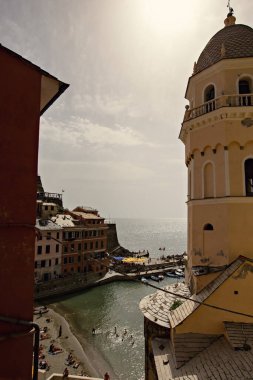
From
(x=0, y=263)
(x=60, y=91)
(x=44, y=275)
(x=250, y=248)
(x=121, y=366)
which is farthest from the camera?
(x=44, y=275)

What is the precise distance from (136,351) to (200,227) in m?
23.1

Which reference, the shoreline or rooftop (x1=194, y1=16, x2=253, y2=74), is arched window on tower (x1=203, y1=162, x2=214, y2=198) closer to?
rooftop (x1=194, y1=16, x2=253, y2=74)

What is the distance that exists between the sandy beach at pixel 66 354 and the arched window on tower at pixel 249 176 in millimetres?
22425

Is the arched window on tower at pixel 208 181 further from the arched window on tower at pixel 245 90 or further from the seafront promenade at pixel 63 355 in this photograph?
the seafront promenade at pixel 63 355

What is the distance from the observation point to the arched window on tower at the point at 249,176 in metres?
13.2

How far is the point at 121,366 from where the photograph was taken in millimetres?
28531

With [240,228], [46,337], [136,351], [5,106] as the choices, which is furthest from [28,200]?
[46,337]

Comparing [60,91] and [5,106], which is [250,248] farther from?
[5,106]

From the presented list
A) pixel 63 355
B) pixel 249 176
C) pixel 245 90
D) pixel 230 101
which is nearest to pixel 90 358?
pixel 63 355

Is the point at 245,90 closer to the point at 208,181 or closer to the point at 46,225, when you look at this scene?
the point at 208,181

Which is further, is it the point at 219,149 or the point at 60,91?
the point at 219,149

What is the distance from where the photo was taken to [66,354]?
97.6 feet

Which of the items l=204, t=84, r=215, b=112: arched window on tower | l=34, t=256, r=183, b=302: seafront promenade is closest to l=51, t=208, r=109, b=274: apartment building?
l=34, t=256, r=183, b=302: seafront promenade

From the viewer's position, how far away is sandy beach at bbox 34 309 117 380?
27062 mm
